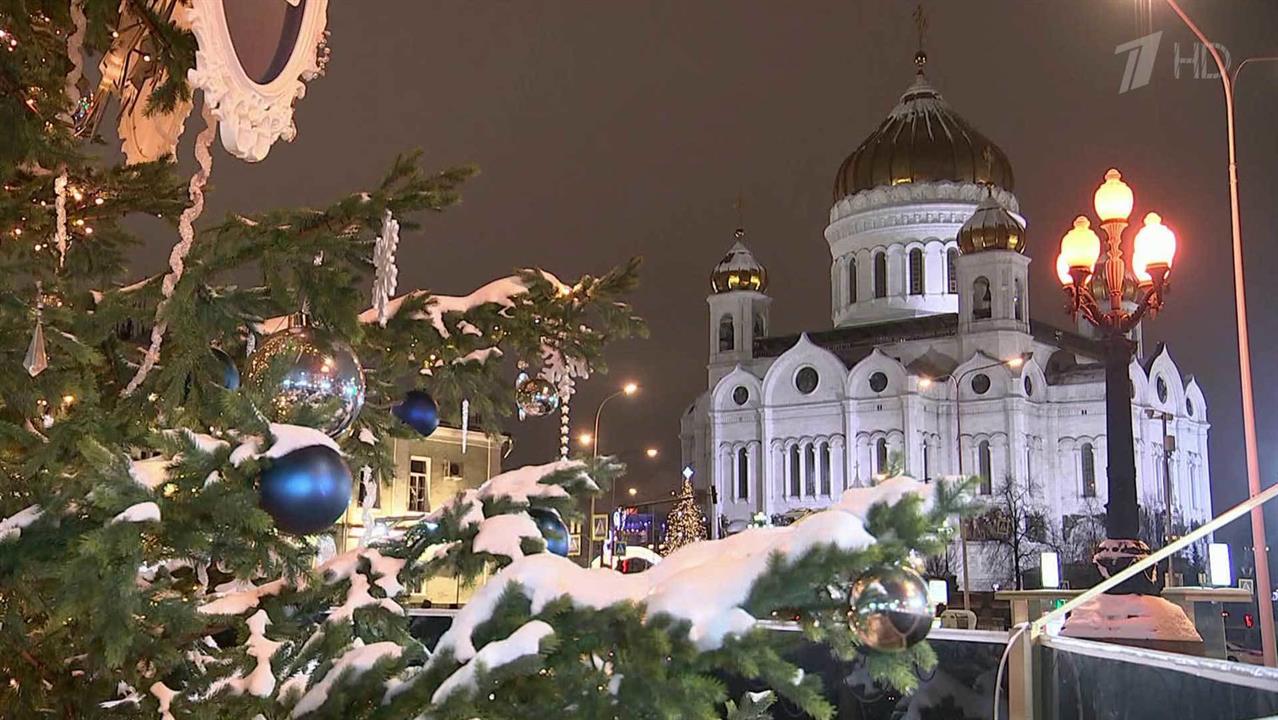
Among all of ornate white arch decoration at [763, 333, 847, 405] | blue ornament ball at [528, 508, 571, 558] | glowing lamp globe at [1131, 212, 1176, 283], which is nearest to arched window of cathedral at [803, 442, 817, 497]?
ornate white arch decoration at [763, 333, 847, 405]

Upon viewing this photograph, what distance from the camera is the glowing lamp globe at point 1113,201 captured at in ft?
37.1

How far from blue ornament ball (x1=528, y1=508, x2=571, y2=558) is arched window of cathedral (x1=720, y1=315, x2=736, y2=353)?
56.5 m

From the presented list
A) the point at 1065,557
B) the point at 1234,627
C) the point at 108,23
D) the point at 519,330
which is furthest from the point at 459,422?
the point at 1065,557

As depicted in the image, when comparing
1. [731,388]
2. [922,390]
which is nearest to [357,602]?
[922,390]

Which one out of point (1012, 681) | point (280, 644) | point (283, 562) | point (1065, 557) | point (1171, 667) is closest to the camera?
point (283, 562)

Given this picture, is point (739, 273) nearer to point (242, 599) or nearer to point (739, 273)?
point (739, 273)

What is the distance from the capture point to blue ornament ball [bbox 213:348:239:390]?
9.55 ft

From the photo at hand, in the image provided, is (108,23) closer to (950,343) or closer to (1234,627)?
(1234,627)

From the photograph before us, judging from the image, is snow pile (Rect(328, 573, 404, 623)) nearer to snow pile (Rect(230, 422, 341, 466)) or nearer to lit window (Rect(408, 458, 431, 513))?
snow pile (Rect(230, 422, 341, 466))

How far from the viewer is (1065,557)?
4581 cm

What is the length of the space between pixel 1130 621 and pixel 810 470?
45.2 m

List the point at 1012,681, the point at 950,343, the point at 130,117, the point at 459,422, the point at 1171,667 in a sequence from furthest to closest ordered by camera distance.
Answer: the point at 950,343
the point at 1012,681
the point at 459,422
the point at 130,117
the point at 1171,667

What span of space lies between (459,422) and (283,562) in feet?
5.73

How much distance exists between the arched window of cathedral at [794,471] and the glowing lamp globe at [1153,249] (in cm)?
4326
